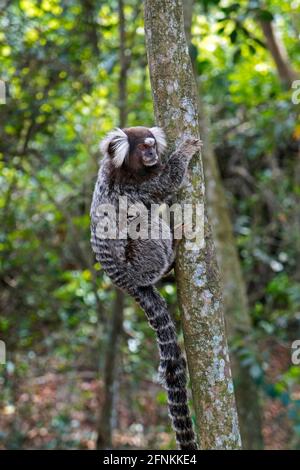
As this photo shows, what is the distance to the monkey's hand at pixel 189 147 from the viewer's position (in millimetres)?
2795

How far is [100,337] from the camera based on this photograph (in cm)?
596

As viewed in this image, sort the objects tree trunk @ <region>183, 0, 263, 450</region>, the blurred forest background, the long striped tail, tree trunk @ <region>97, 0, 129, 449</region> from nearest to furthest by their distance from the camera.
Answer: the long striped tail → tree trunk @ <region>183, 0, 263, 450</region> → tree trunk @ <region>97, 0, 129, 449</region> → the blurred forest background

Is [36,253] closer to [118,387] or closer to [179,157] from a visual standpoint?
[118,387]

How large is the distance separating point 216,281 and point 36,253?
4.02 metres

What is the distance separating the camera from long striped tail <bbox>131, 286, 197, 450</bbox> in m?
2.96

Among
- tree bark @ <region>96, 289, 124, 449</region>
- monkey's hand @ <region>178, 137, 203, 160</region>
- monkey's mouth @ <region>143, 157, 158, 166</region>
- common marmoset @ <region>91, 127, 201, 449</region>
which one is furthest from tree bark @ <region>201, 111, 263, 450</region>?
monkey's hand @ <region>178, 137, 203, 160</region>

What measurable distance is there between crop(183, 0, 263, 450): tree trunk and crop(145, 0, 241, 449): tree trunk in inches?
75.2

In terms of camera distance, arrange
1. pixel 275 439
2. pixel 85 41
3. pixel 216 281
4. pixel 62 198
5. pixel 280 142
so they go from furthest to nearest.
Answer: pixel 280 142 → pixel 62 198 → pixel 275 439 → pixel 85 41 → pixel 216 281

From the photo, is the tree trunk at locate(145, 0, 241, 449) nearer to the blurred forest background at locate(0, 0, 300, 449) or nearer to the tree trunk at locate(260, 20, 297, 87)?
the blurred forest background at locate(0, 0, 300, 449)

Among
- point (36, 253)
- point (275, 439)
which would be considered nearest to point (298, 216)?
point (275, 439)

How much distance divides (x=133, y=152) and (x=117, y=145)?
0.11m

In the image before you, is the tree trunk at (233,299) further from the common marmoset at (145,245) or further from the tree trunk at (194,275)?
the tree trunk at (194,275)

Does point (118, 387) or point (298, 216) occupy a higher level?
point (298, 216)

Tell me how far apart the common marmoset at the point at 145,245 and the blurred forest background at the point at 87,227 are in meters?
1.62
